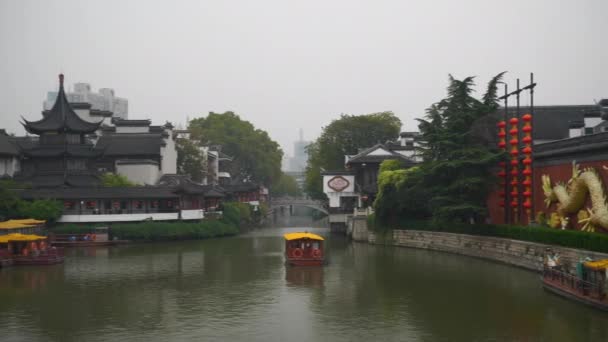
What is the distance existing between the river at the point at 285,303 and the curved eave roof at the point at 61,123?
77.1ft

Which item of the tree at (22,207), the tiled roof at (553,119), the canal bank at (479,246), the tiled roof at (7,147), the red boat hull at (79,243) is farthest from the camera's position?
the tiled roof at (7,147)

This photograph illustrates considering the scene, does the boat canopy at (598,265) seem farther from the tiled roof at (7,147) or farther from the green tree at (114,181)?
the tiled roof at (7,147)

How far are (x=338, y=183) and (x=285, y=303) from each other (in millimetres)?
43284

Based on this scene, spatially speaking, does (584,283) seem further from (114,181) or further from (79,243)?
(114,181)

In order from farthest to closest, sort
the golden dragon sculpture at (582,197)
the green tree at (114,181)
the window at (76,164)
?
the window at (76,164) → the green tree at (114,181) → the golden dragon sculpture at (582,197)

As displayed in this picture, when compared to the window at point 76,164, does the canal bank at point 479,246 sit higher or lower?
lower

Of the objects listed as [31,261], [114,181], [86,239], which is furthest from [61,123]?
[31,261]

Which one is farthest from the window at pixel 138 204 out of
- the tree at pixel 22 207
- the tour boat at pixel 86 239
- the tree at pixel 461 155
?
the tree at pixel 461 155

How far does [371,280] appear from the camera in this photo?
34.0m

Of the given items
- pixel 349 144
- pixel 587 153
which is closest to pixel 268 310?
pixel 587 153

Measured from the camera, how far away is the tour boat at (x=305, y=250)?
39094 mm

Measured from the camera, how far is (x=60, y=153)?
61.6m

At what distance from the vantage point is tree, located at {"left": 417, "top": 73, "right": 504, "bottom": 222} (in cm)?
4206

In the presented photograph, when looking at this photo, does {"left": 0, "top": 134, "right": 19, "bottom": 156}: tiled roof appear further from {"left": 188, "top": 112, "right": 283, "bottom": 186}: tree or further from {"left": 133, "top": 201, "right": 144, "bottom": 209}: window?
{"left": 188, "top": 112, "right": 283, "bottom": 186}: tree
